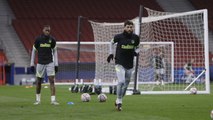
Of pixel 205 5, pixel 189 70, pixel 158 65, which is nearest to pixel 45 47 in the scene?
pixel 158 65

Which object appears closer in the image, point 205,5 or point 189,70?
point 189,70

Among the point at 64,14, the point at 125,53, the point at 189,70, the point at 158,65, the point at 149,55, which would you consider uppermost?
the point at 64,14

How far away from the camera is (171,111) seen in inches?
616

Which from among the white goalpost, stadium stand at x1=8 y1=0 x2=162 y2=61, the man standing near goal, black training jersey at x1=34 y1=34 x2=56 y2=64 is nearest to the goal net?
the white goalpost

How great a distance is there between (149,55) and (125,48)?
1791 centimetres

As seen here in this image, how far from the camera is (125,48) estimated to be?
16.3 meters

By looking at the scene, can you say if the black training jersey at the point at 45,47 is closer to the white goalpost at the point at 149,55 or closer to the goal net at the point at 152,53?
the white goalpost at the point at 149,55

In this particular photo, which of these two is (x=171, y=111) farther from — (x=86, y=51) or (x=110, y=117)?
(x=86, y=51)

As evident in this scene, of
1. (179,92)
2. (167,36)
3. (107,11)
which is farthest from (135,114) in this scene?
(107,11)

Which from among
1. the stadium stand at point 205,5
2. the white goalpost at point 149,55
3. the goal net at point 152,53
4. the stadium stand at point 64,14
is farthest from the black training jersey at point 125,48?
the stadium stand at point 205,5

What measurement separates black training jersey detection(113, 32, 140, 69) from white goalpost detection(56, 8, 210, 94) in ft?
34.2

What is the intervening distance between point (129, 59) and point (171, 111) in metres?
1.82

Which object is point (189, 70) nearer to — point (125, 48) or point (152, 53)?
point (152, 53)

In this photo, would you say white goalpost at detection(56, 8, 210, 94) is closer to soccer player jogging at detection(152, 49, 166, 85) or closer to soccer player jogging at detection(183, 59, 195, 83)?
soccer player jogging at detection(152, 49, 166, 85)
